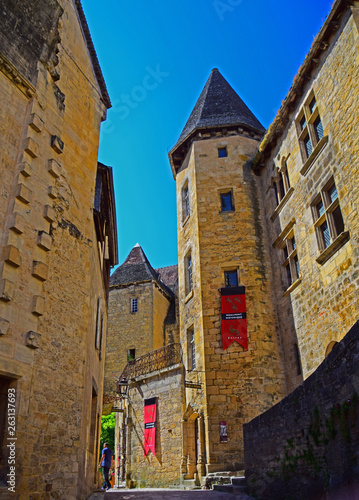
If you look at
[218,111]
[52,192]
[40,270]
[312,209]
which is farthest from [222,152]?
[40,270]

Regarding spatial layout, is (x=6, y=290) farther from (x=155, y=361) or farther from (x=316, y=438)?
(x=155, y=361)

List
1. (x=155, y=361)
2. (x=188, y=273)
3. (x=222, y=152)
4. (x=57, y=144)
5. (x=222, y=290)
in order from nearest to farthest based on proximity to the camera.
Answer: (x=57, y=144)
(x=222, y=290)
(x=188, y=273)
(x=222, y=152)
(x=155, y=361)

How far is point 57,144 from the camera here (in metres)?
8.31

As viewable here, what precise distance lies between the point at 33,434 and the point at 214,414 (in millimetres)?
7678

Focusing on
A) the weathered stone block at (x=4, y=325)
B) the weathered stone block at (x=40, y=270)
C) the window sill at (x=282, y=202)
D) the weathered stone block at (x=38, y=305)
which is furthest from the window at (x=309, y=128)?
the weathered stone block at (x=4, y=325)

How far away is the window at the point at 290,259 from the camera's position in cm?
1331

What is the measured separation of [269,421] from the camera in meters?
7.49

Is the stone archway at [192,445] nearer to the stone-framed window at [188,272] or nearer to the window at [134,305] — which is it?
the stone-framed window at [188,272]

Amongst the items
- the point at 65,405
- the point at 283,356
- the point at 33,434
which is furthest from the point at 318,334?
the point at 33,434

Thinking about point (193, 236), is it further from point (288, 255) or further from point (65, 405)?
point (65, 405)

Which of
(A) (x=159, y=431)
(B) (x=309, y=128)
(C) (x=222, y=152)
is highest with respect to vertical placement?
(C) (x=222, y=152)

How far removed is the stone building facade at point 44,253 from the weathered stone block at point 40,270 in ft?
0.07

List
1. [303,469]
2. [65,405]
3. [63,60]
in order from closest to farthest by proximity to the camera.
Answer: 1. [303,469]
2. [65,405]
3. [63,60]

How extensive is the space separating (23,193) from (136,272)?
73.8 feet
